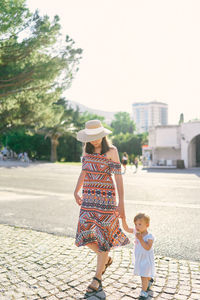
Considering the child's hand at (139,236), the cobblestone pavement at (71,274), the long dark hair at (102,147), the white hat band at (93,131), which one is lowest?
the cobblestone pavement at (71,274)

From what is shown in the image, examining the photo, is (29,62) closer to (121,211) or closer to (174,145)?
(121,211)

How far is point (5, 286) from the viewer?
10.1 ft

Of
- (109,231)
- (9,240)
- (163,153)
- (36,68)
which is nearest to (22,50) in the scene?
(36,68)

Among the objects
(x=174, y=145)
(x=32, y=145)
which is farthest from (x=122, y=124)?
(x=174, y=145)

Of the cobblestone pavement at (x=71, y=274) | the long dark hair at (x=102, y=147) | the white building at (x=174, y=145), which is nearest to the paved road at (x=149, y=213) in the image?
the cobblestone pavement at (x=71, y=274)

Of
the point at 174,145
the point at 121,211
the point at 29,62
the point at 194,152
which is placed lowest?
the point at 121,211

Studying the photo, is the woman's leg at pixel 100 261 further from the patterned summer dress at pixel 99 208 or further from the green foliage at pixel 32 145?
the green foliage at pixel 32 145

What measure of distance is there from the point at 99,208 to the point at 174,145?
30.9 meters

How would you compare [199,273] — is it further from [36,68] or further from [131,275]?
[36,68]

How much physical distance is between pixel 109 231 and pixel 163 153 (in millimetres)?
31956

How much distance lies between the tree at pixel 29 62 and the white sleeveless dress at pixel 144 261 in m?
6.84

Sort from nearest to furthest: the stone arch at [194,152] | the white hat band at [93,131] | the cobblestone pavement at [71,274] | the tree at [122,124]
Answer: the cobblestone pavement at [71,274], the white hat band at [93,131], the stone arch at [194,152], the tree at [122,124]

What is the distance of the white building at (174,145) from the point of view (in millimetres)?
30672

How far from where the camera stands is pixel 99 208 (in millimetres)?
3051
